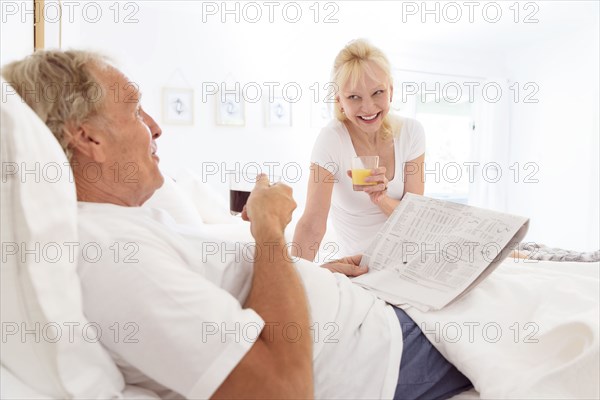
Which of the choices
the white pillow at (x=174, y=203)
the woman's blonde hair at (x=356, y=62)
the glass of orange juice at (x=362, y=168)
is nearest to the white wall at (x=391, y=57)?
the white pillow at (x=174, y=203)

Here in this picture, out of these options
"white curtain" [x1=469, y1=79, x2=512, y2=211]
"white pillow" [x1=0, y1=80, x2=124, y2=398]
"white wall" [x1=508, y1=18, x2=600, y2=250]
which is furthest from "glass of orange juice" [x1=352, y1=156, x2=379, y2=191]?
"white curtain" [x1=469, y1=79, x2=512, y2=211]

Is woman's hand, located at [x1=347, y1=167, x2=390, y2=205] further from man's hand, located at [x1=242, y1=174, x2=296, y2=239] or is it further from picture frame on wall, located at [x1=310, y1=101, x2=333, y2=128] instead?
picture frame on wall, located at [x1=310, y1=101, x2=333, y2=128]

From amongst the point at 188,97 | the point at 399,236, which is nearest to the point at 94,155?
the point at 399,236

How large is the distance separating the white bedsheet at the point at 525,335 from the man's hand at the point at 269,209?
0.38 meters

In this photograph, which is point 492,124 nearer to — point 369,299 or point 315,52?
point 315,52

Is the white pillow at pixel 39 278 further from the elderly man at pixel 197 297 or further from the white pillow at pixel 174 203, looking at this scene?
the white pillow at pixel 174 203

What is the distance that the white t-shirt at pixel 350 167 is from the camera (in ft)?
6.71

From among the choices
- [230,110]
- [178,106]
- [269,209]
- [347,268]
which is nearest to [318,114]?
[230,110]

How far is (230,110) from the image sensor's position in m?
4.69

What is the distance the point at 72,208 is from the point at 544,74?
6.01 meters

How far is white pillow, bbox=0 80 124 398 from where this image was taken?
28.8 inches

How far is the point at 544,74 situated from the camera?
560cm

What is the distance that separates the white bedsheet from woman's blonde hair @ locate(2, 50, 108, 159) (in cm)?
86

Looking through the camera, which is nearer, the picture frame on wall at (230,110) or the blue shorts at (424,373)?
the blue shorts at (424,373)
